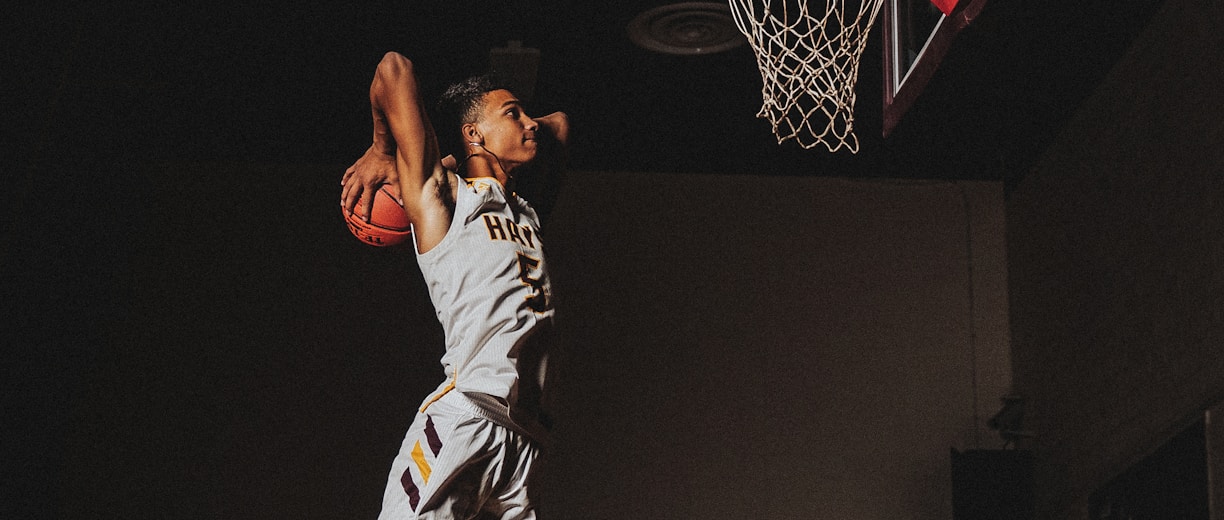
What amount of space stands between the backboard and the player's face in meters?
1.48

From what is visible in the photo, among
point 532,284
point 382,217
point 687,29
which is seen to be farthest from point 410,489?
point 687,29

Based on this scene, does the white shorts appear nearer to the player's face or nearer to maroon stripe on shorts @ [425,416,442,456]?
maroon stripe on shorts @ [425,416,442,456]

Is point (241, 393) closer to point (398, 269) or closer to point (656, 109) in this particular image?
point (398, 269)

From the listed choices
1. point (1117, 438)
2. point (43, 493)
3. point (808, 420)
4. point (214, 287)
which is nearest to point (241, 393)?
point (214, 287)

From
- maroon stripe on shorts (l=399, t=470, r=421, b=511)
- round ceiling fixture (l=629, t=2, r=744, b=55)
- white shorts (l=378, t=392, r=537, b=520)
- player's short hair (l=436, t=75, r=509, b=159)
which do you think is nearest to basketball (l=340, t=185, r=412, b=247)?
player's short hair (l=436, t=75, r=509, b=159)

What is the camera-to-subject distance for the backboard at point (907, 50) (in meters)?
4.33

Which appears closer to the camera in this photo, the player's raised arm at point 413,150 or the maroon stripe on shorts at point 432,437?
the maroon stripe on shorts at point 432,437

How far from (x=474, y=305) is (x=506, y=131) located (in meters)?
0.58

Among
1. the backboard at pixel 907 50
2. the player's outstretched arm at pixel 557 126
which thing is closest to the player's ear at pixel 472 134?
the player's outstretched arm at pixel 557 126

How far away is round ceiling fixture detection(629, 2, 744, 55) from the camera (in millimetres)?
5691

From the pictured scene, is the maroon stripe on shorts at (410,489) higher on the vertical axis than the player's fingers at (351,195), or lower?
lower

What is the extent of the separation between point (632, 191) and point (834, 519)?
208 centimetres

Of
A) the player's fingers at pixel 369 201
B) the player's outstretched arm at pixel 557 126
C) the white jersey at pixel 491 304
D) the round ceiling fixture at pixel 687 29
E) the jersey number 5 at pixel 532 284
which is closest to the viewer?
the white jersey at pixel 491 304

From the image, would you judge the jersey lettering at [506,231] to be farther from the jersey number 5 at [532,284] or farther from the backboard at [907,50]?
the backboard at [907,50]
